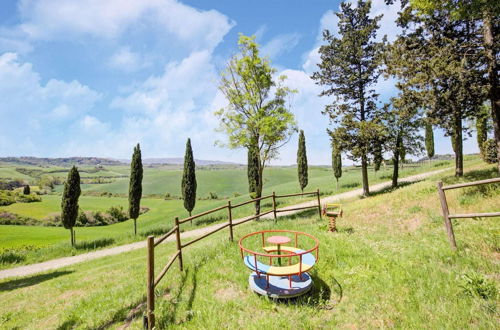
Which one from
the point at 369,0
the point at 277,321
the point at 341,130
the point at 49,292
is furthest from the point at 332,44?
the point at 49,292

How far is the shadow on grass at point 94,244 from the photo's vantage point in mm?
22053

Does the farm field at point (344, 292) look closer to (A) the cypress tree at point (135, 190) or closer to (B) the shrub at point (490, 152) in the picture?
(A) the cypress tree at point (135, 190)

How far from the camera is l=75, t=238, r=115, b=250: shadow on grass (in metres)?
22.1

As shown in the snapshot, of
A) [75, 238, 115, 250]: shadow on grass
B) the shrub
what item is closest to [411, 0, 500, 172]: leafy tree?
the shrub

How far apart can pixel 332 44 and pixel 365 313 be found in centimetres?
2381

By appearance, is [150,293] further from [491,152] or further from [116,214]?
[116,214]

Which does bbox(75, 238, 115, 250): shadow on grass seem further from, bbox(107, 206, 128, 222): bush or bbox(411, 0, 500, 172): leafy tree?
bbox(411, 0, 500, 172): leafy tree

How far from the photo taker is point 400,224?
1091 centimetres

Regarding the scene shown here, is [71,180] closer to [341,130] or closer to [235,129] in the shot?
[235,129]

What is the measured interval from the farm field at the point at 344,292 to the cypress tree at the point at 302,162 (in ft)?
85.2

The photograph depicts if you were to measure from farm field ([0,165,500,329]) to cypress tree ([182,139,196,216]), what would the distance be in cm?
1892

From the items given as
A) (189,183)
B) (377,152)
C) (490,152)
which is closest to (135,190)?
(189,183)

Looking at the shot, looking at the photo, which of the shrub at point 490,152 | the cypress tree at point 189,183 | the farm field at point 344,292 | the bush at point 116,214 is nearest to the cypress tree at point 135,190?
the cypress tree at point 189,183

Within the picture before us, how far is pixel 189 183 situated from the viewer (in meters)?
29.3
